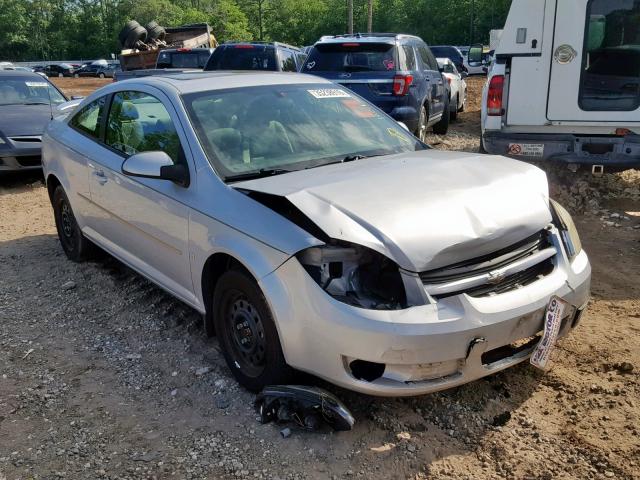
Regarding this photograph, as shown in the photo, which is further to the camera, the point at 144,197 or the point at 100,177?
the point at 100,177

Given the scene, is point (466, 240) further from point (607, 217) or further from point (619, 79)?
point (619, 79)

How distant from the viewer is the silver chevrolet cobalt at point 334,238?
2723mm

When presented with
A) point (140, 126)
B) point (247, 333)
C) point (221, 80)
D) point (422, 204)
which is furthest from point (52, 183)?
point (422, 204)

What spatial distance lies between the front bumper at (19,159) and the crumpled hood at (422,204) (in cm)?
633

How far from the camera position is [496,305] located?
278 centimetres

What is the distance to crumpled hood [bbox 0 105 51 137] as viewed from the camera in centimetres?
858

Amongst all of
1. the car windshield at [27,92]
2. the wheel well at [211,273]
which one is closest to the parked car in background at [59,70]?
the car windshield at [27,92]

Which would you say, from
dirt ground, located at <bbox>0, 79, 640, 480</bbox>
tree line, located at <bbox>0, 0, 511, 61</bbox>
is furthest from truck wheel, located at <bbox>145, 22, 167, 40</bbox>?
tree line, located at <bbox>0, 0, 511, 61</bbox>

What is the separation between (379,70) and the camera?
30.0 ft

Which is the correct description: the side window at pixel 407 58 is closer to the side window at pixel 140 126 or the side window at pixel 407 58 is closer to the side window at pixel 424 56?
the side window at pixel 424 56

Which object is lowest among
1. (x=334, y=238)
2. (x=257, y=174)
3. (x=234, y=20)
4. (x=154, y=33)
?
(x=334, y=238)

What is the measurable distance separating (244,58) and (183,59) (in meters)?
5.33

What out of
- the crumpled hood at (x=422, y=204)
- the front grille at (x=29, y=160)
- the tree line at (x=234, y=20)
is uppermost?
the tree line at (x=234, y=20)

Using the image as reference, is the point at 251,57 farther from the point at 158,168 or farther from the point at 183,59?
the point at 158,168
